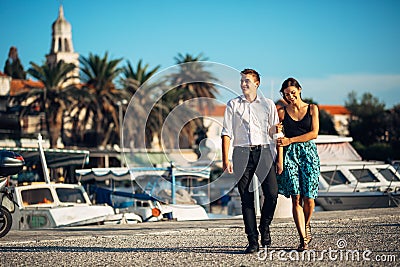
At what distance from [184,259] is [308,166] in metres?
1.75

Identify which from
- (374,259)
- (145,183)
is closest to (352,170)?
(145,183)

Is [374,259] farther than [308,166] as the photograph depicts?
No

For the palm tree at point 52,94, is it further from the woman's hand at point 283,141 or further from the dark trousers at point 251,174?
the woman's hand at point 283,141

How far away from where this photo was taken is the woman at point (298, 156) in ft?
23.7

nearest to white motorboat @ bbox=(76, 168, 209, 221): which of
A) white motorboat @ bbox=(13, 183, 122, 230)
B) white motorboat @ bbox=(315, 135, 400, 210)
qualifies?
white motorboat @ bbox=(13, 183, 122, 230)

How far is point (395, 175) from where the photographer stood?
22.5 meters

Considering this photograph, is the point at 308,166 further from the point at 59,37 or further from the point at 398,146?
the point at 59,37

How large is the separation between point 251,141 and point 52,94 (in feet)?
147

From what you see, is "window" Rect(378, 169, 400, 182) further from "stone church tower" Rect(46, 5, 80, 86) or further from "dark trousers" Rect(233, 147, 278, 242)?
"stone church tower" Rect(46, 5, 80, 86)

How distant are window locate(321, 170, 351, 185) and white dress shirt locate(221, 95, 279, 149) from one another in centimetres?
1527

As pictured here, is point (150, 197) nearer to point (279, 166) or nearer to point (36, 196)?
point (36, 196)

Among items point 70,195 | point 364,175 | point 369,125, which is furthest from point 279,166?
point 369,125

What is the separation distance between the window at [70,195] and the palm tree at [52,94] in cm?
3056

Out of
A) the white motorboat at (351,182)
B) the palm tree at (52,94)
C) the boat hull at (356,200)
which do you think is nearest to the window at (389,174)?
the white motorboat at (351,182)
